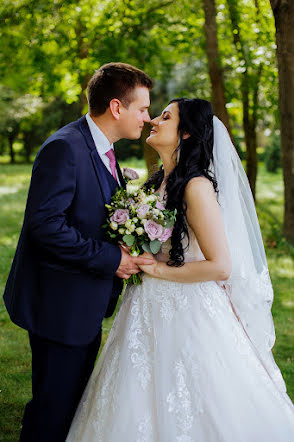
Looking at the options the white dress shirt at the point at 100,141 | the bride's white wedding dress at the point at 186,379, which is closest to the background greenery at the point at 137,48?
the bride's white wedding dress at the point at 186,379

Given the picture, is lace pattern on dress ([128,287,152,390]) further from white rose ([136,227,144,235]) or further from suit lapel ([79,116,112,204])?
suit lapel ([79,116,112,204])

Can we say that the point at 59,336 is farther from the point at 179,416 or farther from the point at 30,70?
the point at 30,70

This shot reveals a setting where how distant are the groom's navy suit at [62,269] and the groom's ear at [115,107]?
193 mm

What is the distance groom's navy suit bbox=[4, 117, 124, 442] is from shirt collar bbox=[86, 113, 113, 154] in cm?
5

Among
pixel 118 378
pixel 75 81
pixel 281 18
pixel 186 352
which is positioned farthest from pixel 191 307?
pixel 75 81

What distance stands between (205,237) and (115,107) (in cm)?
93

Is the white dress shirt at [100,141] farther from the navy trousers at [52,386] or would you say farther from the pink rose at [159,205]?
the navy trousers at [52,386]

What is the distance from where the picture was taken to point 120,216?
2.89m

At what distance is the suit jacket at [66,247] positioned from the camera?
9.27 ft

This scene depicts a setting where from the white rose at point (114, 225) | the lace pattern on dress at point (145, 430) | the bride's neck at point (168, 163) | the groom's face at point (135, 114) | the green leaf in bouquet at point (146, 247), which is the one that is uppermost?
the groom's face at point (135, 114)

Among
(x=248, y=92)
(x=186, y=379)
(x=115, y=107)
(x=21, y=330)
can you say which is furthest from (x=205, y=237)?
(x=248, y=92)

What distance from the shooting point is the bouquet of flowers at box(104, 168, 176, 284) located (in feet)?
9.43

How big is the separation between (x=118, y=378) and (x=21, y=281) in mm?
803

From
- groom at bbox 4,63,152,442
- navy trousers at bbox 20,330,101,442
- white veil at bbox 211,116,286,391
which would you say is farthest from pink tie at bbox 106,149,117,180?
navy trousers at bbox 20,330,101,442
